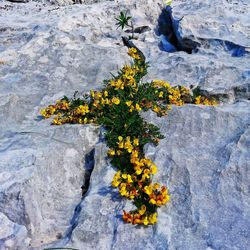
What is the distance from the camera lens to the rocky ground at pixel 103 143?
4.59 meters

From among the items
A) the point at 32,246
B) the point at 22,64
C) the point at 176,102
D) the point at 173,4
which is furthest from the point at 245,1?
the point at 32,246

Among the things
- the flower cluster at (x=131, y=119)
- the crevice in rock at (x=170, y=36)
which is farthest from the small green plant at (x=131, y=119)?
the crevice in rock at (x=170, y=36)

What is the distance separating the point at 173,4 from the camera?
489 inches

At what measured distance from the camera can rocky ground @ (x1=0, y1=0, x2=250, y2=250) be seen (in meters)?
4.59

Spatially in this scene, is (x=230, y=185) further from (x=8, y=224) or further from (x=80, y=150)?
(x=8, y=224)

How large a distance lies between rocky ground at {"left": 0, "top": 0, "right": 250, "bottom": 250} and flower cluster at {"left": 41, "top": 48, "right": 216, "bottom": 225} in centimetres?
17

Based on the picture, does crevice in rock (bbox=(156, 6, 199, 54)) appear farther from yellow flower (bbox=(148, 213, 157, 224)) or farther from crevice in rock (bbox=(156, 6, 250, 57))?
yellow flower (bbox=(148, 213, 157, 224))

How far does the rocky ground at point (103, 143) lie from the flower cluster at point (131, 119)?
6.7 inches

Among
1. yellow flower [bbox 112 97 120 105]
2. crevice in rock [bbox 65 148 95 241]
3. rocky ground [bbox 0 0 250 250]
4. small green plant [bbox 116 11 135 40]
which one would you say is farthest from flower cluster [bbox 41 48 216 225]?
small green plant [bbox 116 11 135 40]

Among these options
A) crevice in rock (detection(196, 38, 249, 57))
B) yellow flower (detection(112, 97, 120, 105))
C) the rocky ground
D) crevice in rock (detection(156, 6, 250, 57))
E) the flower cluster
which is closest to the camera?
the rocky ground

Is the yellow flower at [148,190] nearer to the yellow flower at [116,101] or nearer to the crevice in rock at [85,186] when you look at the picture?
the crevice in rock at [85,186]

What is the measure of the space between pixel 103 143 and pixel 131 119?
2.13ft

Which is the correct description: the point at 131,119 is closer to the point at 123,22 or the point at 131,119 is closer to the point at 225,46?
the point at 225,46

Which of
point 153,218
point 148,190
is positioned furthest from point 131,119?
point 153,218
